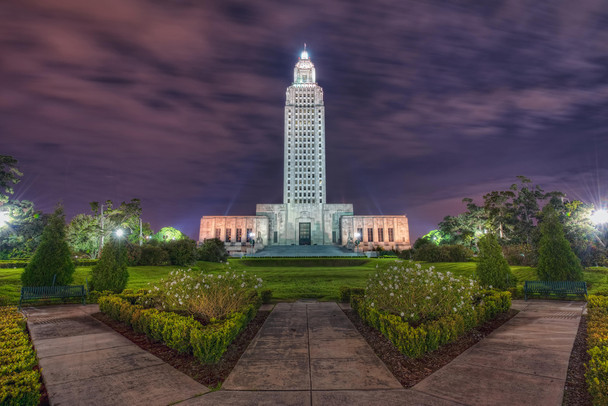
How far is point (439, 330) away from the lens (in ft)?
21.5

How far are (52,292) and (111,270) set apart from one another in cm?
206

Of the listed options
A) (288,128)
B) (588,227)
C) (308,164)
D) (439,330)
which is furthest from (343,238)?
(439,330)

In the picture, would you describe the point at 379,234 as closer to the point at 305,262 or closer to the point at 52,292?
the point at 305,262

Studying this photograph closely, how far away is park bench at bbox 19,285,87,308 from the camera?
468 inches

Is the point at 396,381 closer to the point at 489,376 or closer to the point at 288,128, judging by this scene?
the point at 489,376

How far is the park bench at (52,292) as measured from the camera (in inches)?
468

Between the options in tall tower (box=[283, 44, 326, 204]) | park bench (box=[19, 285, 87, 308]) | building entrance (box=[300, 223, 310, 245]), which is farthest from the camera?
tall tower (box=[283, 44, 326, 204])

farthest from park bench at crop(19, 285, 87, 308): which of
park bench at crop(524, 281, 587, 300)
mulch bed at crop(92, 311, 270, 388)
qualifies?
→ park bench at crop(524, 281, 587, 300)

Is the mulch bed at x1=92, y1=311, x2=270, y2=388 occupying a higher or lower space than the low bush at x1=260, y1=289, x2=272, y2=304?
lower

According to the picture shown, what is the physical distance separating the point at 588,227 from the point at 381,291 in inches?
719

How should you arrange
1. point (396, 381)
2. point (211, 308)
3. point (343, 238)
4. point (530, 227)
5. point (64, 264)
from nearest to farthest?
1. point (396, 381)
2. point (211, 308)
3. point (64, 264)
4. point (530, 227)
5. point (343, 238)

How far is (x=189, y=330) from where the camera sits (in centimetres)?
635

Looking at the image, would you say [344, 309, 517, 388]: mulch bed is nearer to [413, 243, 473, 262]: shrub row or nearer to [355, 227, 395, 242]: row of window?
[413, 243, 473, 262]: shrub row

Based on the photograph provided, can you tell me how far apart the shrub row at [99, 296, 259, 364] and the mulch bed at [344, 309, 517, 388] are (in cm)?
296
